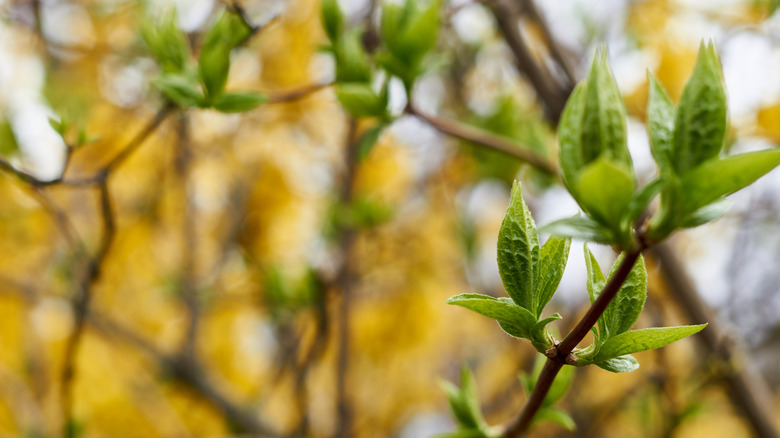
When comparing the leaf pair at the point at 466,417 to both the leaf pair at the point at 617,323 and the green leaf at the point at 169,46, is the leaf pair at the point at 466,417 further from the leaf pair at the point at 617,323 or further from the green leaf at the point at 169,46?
the green leaf at the point at 169,46

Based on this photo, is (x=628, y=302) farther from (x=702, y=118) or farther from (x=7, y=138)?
(x=7, y=138)

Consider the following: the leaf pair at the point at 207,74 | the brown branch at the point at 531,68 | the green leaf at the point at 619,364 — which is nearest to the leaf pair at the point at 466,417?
the green leaf at the point at 619,364

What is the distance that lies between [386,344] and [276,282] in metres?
0.58

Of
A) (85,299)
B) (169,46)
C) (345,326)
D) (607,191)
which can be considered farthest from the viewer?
(345,326)

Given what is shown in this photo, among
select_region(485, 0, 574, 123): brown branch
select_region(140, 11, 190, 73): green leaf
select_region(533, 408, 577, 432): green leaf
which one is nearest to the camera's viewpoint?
select_region(533, 408, 577, 432): green leaf

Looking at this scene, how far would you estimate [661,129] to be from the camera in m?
0.18

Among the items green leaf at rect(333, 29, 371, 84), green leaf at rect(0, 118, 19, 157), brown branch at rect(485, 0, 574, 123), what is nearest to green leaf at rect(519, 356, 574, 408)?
green leaf at rect(333, 29, 371, 84)

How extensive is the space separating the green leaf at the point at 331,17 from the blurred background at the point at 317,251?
0.04 meters

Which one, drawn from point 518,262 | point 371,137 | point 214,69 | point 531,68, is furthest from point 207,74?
point 531,68

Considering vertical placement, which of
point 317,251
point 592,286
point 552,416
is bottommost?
point 317,251

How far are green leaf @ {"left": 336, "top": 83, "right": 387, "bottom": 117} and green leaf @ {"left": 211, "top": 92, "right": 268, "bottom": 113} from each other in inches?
1.9

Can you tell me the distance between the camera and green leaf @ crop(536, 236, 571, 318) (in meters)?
0.20

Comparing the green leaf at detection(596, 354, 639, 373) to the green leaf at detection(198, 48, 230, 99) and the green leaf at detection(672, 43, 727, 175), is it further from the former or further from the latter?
the green leaf at detection(198, 48, 230, 99)

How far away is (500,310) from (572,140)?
60 millimetres
